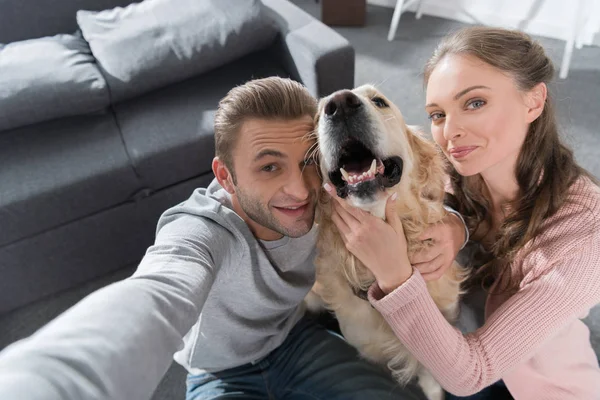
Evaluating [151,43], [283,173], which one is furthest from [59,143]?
[283,173]

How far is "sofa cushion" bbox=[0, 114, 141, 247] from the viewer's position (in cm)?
176

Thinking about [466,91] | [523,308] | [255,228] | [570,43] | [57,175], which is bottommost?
[570,43]

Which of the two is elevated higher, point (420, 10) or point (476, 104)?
point (476, 104)

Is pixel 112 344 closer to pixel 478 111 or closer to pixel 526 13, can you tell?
pixel 478 111

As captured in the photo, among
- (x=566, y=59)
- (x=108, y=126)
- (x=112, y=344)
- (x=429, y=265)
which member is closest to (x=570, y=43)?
(x=566, y=59)

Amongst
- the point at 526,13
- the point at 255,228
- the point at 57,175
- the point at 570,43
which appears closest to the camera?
the point at 255,228

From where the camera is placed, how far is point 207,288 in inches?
34.7

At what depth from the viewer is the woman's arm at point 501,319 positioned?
1094 mm

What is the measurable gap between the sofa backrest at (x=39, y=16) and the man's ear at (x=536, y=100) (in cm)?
223

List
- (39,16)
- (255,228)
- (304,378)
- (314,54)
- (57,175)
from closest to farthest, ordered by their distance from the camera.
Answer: (255,228) → (304,378) → (57,175) → (314,54) → (39,16)

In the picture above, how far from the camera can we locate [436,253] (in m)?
1.23

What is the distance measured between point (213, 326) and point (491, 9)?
3.79 m

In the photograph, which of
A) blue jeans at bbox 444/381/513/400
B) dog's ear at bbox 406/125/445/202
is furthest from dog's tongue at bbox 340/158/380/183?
blue jeans at bbox 444/381/513/400

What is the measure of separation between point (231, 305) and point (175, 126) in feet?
3.34
